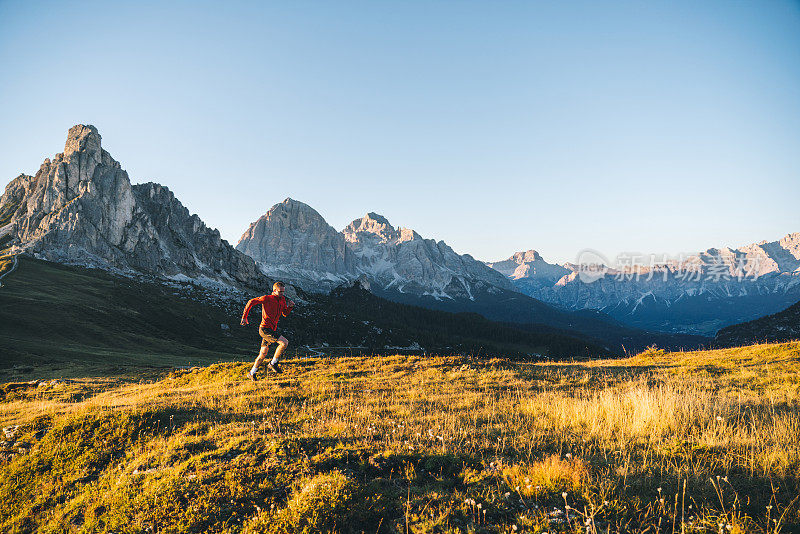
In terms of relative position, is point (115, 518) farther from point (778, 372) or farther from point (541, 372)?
point (778, 372)

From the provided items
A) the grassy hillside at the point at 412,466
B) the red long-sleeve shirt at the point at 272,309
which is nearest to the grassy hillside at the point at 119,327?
the red long-sleeve shirt at the point at 272,309

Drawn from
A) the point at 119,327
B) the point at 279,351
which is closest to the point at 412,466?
the point at 279,351

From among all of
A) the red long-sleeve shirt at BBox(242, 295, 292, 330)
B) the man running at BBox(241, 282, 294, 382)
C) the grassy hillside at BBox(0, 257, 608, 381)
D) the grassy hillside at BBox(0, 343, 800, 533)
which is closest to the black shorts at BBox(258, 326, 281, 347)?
the man running at BBox(241, 282, 294, 382)

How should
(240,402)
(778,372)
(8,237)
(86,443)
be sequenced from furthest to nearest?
(8,237) → (778,372) → (240,402) → (86,443)

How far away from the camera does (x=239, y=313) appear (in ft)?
508

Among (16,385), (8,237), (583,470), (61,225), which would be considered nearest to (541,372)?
(583,470)

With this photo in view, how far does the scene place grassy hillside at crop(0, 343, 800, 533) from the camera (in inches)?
245

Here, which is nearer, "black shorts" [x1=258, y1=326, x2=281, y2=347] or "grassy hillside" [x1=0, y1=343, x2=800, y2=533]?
"grassy hillside" [x1=0, y1=343, x2=800, y2=533]

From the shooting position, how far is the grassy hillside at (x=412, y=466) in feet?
20.4

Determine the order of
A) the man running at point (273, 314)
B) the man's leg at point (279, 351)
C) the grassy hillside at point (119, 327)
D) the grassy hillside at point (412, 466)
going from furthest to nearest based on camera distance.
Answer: the grassy hillside at point (119, 327), the man running at point (273, 314), the man's leg at point (279, 351), the grassy hillside at point (412, 466)

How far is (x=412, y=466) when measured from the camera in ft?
25.3

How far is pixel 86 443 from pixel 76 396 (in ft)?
46.1

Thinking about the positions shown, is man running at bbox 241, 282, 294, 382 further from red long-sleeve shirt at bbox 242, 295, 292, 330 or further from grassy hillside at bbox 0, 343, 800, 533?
grassy hillside at bbox 0, 343, 800, 533

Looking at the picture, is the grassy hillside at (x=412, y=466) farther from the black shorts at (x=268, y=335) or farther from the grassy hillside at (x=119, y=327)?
the grassy hillside at (x=119, y=327)
